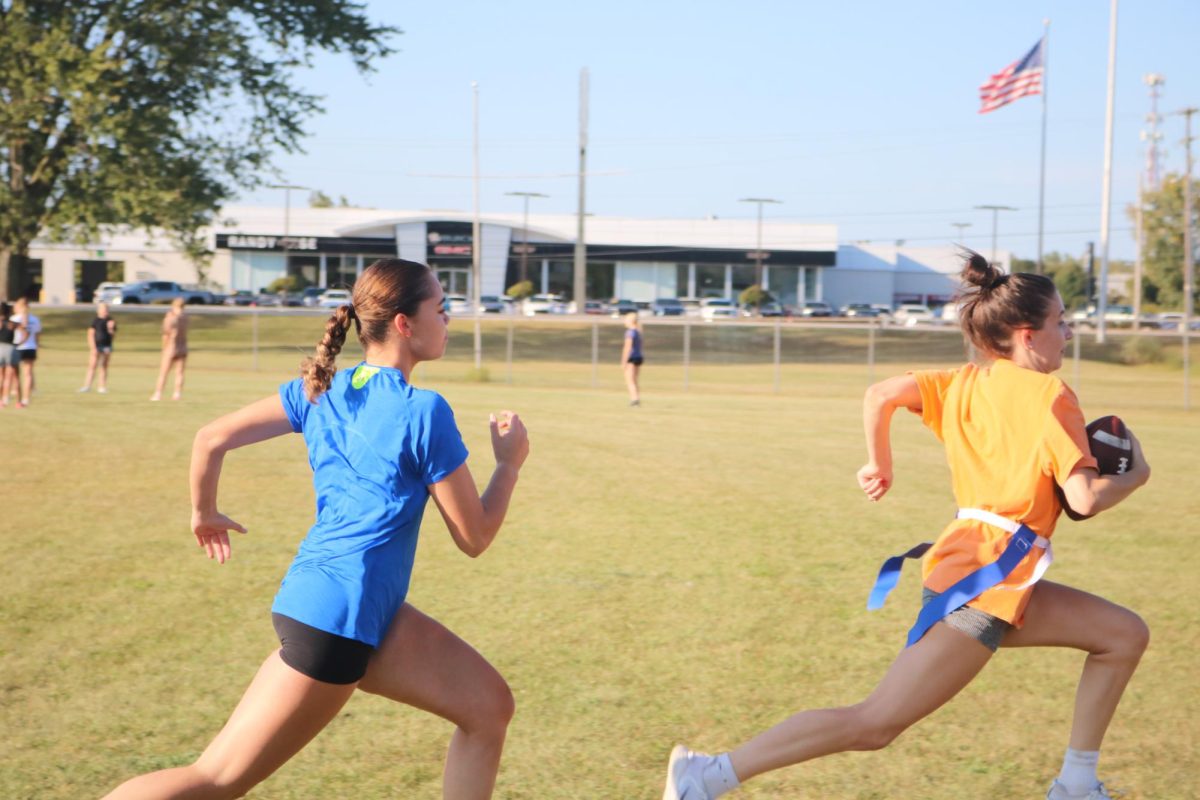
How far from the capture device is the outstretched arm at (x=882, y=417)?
4.09 m

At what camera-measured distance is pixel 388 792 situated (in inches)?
185

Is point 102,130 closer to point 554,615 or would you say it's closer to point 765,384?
point 765,384

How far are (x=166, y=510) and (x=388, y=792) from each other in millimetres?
7065

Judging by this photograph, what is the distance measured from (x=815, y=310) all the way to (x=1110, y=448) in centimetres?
8335

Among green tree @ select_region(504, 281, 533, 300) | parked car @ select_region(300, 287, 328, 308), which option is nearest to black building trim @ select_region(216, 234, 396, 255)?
parked car @ select_region(300, 287, 328, 308)

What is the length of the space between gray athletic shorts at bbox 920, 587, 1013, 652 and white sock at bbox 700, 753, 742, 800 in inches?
31.6

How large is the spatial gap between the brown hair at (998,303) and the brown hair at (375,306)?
5.87ft

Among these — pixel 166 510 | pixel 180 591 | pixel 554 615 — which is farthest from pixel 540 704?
pixel 166 510

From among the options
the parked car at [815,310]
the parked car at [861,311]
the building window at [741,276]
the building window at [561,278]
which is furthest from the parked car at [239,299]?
the parked car at [861,311]

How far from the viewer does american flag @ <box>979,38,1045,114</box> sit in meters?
40.8

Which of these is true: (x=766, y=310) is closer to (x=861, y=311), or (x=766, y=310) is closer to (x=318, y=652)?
(x=861, y=311)

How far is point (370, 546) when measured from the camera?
327cm

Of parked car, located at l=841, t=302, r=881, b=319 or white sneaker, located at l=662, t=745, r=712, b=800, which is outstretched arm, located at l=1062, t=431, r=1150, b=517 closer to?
white sneaker, located at l=662, t=745, r=712, b=800

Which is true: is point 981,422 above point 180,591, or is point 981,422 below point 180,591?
above
